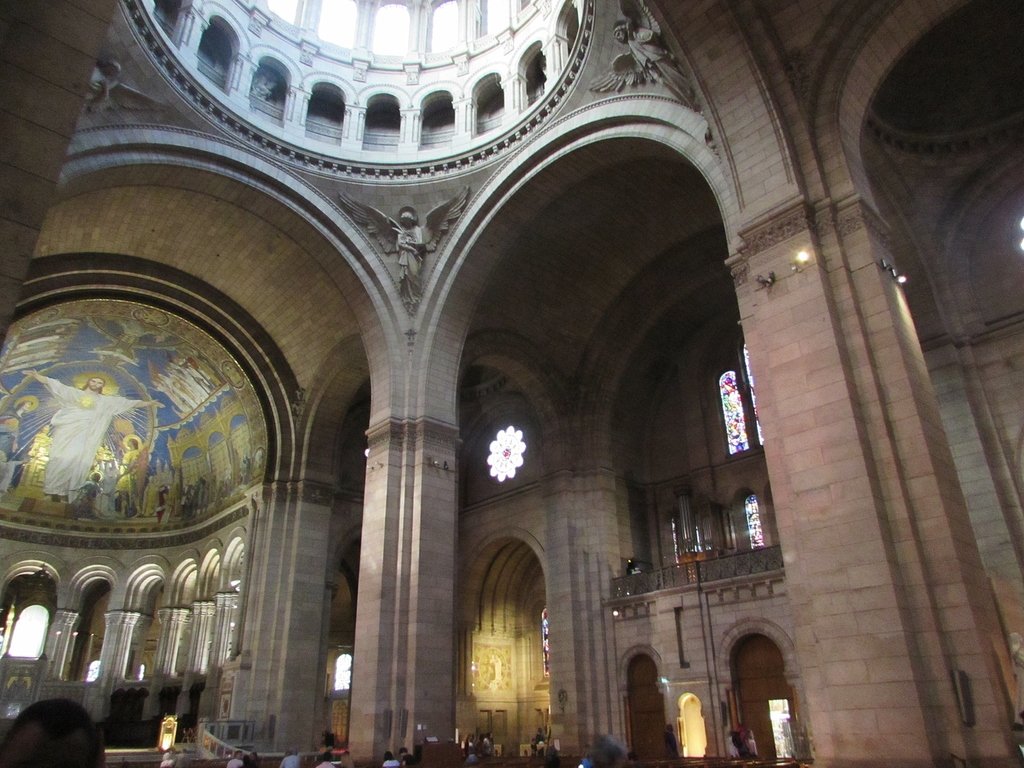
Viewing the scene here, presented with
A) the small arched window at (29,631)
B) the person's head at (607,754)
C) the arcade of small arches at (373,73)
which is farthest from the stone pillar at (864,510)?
the small arched window at (29,631)

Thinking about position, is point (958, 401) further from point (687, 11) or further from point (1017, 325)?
point (687, 11)

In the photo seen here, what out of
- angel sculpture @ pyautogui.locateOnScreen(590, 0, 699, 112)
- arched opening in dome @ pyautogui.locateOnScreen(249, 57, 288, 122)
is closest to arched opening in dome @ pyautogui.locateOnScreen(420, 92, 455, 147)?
arched opening in dome @ pyautogui.locateOnScreen(249, 57, 288, 122)

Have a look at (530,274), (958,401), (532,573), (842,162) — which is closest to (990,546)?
(958,401)

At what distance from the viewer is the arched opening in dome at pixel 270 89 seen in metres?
18.3

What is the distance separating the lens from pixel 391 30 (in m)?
21.5

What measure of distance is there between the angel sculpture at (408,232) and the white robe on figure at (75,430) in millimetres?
13331

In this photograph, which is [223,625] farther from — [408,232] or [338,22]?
[338,22]

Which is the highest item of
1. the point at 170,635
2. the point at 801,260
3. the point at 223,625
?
the point at 801,260

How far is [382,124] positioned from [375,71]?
57.8 inches

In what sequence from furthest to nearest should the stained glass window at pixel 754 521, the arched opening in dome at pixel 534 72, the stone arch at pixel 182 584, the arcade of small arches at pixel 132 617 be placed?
1. the stone arch at pixel 182 584
2. the arcade of small arches at pixel 132 617
3. the stained glass window at pixel 754 521
4. the arched opening in dome at pixel 534 72

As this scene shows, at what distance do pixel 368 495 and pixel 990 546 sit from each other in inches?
491

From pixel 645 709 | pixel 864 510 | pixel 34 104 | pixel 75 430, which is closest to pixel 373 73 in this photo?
pixel 34 104

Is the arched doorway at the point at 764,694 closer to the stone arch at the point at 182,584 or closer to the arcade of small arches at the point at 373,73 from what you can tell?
the arcade of small arches at the point at 373,73

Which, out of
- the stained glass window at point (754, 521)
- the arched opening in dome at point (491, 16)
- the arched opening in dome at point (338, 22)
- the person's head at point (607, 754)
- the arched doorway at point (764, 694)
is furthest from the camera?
the arched opening in dome at point (338, 22)
